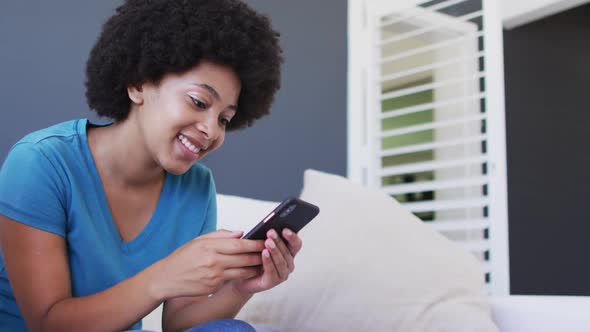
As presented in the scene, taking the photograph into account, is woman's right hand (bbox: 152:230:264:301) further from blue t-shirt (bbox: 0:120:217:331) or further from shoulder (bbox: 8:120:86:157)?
shoulder (bbox: 8:120:86:157)

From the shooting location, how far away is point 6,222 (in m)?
0.99

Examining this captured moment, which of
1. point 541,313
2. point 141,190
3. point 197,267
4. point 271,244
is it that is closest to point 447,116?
point 541,313

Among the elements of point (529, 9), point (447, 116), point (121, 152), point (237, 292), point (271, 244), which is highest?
point (529, 9)

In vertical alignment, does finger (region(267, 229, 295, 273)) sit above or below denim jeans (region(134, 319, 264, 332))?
above

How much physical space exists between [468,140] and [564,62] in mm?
2037

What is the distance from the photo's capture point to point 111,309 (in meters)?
0.96

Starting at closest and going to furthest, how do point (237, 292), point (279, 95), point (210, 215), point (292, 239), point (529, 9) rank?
point (292, 239), point (237, 292), point (210, 215), point (279, 95), point (529, 9)

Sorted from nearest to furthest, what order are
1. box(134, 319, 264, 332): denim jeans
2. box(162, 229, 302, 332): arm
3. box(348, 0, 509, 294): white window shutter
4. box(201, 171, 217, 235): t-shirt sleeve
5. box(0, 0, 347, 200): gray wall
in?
1. box(134, 319, 264, 332): denim jeans
2. box(162, 229, 302, 332): arm
3. box(201, 171, 217, 235): t-shirt sleeve
4. box(0, 0, 347, 200): gray wall
5. box(348, 0, 509, 294): white window shutter

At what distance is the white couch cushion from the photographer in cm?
140

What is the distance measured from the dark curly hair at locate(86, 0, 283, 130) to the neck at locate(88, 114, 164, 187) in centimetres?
5

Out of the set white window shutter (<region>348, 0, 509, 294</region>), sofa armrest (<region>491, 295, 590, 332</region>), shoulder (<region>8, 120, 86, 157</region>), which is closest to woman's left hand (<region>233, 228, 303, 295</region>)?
shoulder (<region>8, 120, 86, 157</region>)

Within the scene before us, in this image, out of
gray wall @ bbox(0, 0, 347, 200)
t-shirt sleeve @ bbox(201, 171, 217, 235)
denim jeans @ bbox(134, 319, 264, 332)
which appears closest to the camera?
denim jeans @ bbox(134, 319, 264, 332)

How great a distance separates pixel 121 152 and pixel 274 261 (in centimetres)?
38

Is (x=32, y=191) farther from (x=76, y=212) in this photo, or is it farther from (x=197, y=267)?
(x=197, y=267)
